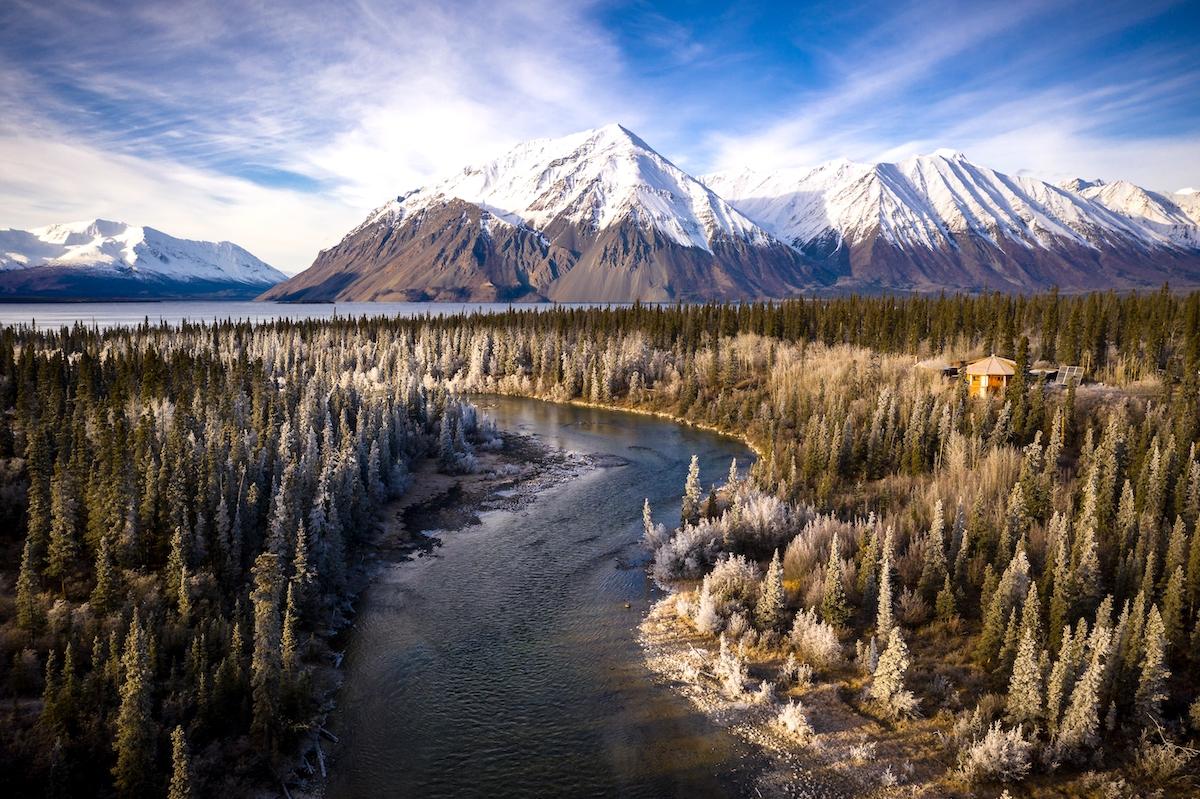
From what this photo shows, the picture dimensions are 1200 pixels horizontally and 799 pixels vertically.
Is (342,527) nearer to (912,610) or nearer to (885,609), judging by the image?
(885,609)

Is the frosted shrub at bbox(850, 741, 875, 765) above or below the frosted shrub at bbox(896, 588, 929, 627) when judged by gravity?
below

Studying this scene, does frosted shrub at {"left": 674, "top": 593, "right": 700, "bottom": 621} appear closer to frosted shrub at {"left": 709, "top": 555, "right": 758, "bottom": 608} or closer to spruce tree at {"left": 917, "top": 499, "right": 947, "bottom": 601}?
frosted shrub at {"left": 709, "top": 555, "right": 758, "bottom": 608}

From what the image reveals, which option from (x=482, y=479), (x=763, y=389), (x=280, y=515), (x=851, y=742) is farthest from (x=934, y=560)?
(x=763, y=389)

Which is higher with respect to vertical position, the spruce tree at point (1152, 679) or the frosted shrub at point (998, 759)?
the spruce tree at point (1152, 679)

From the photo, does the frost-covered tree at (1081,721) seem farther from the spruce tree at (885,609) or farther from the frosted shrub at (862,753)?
the spruce tree at (885,609)

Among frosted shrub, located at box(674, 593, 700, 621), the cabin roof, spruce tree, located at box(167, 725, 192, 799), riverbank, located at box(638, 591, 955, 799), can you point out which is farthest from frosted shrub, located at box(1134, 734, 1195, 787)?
the cabin roof

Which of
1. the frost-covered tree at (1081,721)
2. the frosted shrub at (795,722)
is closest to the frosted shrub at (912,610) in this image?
the frost-covered tree at (1081,721)
